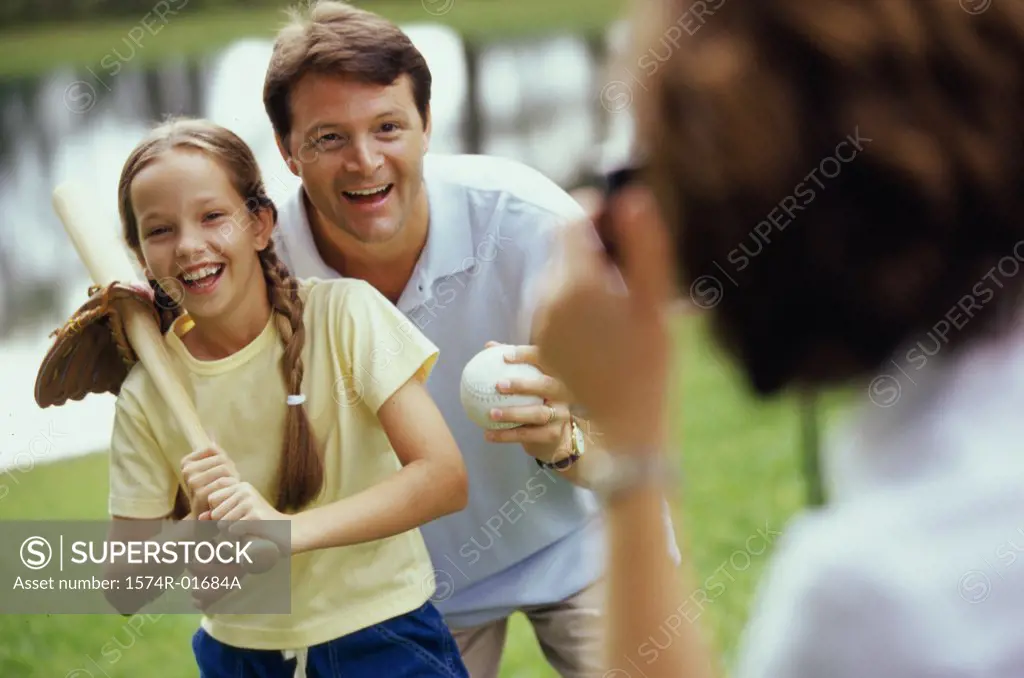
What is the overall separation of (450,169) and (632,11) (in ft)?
2.35

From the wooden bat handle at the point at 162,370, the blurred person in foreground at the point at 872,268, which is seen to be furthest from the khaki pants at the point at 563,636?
the blurred person in foreground at the point at 872,268

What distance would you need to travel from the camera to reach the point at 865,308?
0.65 m

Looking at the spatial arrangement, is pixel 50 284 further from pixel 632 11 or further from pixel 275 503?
pixel 632 11

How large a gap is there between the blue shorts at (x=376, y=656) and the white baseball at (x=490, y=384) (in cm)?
24

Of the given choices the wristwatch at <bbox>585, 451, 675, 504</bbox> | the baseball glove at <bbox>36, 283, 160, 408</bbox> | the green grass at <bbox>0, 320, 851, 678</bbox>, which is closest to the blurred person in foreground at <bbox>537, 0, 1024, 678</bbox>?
the wristwatch at <bbox>585, 451, 675, 504</bbox>

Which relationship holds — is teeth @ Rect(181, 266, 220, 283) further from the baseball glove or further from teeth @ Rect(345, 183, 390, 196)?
teeth @ Rect(345, 183, 390, 196)

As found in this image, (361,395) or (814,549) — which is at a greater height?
(361,395)

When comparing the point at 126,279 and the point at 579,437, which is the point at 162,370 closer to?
the point at 126,279

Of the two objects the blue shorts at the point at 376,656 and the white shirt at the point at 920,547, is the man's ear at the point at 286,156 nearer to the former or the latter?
the blue shorts at the point at 376,656

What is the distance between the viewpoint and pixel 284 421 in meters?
1.39

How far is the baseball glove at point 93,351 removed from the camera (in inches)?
55.1

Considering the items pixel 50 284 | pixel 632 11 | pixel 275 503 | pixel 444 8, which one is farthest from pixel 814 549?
pixel 50 284

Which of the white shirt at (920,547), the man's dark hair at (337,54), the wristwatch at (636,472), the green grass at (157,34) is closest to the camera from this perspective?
the white shirt at (920,547)

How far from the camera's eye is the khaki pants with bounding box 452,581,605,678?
1.52m
